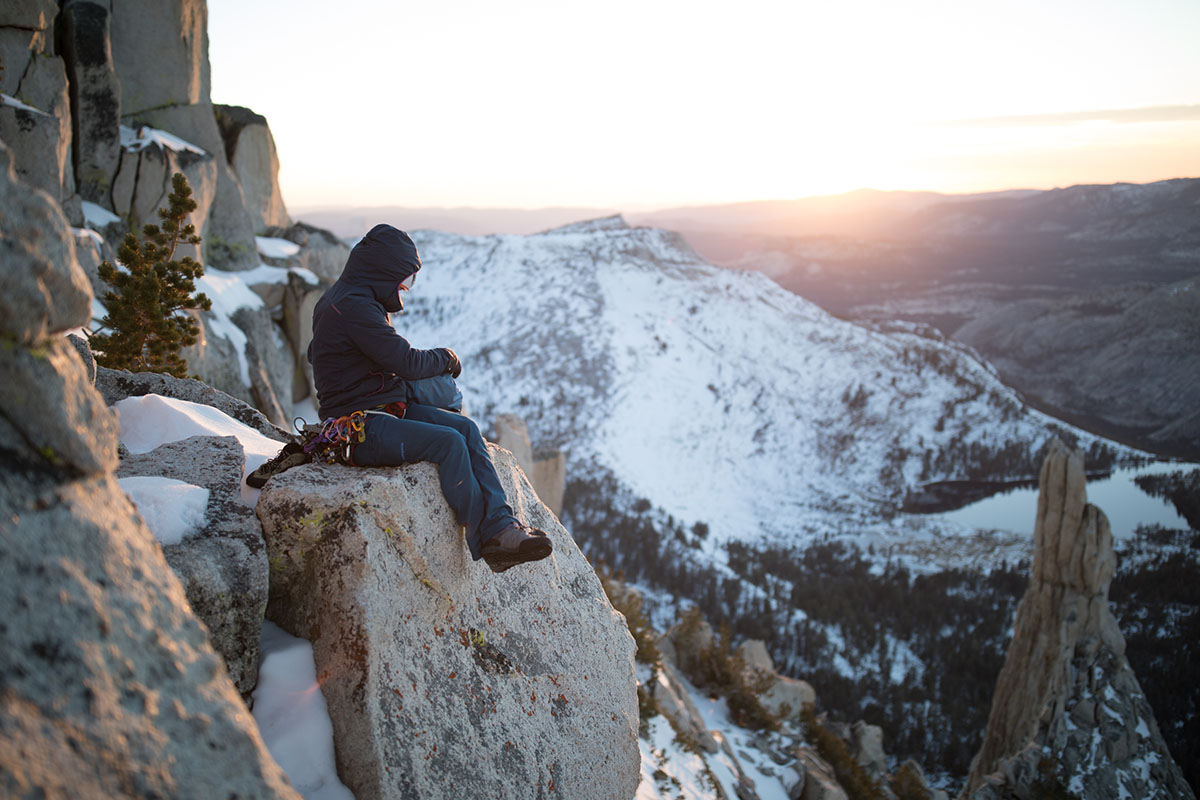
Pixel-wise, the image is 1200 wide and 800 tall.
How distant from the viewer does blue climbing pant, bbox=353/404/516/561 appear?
20.4 feet

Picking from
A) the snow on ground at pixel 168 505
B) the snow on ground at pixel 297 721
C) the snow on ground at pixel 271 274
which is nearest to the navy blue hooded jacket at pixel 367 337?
the snow on ground at pixel 168 505

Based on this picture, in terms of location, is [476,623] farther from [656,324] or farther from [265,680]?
[656,324]

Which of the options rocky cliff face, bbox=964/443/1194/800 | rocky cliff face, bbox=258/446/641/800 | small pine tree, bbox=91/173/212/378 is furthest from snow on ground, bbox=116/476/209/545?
rocky cliff face, bbox=964/443/1194/800

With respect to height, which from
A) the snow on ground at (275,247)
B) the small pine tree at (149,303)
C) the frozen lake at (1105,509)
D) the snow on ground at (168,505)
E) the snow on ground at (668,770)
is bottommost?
the frozen lake at (1105,509)

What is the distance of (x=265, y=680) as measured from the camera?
211 inches

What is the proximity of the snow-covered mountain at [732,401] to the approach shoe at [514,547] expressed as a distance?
12289 centimetres

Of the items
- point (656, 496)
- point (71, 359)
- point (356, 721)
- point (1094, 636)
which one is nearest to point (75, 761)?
point (71, 359)

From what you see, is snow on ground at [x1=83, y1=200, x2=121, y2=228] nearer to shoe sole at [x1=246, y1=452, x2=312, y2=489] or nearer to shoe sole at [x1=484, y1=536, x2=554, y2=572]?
shoe sole at [x1=246, y1=452, x2=312, y2=489]

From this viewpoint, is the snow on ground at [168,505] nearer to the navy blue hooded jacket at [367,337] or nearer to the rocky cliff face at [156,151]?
the navy blue hooded jacket at [367,337]

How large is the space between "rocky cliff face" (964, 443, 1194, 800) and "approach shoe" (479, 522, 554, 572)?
29.0 metres

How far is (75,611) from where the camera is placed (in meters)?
2.82

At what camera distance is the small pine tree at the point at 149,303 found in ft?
40.9

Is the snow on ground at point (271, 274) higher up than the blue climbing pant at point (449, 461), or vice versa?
the snow on ground at point (271, 274)

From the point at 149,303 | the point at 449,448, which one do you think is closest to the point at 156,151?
the point at 149,303
